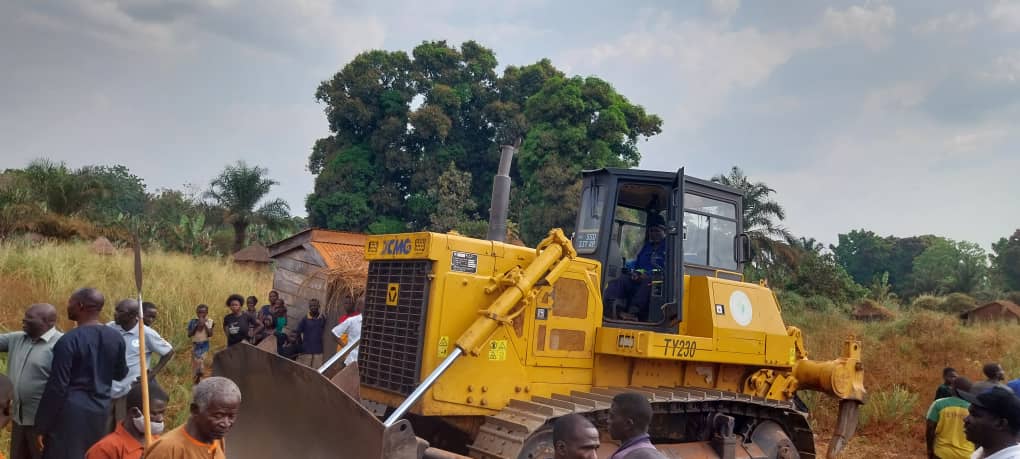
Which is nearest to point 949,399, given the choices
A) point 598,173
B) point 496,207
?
point 598,173

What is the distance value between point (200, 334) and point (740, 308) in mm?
7211

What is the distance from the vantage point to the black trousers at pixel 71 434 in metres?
4.55

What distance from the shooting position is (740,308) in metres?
7.41

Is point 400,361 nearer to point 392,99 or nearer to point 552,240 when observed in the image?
point 552,240

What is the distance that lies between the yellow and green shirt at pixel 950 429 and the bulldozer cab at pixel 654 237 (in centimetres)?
218

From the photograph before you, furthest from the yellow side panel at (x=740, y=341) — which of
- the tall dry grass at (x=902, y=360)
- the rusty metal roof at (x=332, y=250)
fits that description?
the rusty metal roof at (x=332, y=250)

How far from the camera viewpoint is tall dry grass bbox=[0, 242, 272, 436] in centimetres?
1209

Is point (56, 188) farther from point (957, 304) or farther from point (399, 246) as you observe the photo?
point (957, 304)

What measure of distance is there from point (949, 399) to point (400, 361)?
503 centimetres

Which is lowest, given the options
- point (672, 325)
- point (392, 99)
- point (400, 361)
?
point (400, 361)

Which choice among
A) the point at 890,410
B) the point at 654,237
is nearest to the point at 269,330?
the point at 654,237

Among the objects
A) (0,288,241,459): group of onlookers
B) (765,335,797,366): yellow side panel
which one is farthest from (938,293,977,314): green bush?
(0,288,241,459): group of onlookers

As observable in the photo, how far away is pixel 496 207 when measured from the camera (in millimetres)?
6961

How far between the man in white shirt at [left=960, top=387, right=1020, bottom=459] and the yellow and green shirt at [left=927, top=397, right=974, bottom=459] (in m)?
3.96
